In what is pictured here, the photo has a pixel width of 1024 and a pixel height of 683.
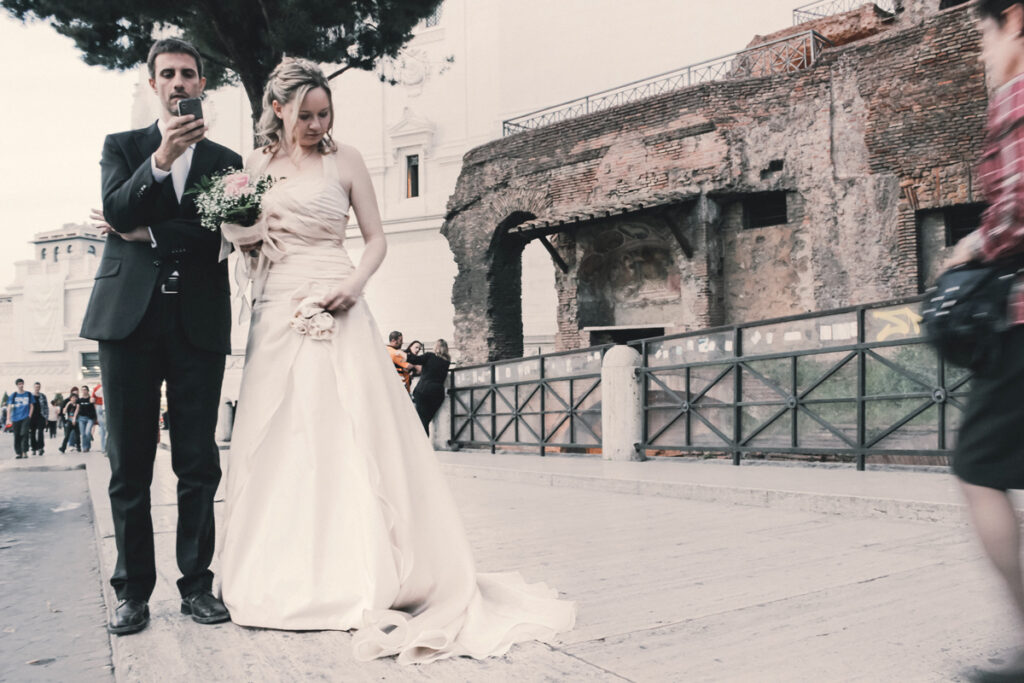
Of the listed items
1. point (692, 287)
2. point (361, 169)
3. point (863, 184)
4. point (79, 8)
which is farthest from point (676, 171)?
point (361, 169)

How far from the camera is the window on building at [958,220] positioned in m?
13.4

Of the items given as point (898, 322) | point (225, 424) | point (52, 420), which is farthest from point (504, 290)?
point (52, 420)

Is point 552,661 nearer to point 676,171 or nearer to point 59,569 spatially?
point 59,569

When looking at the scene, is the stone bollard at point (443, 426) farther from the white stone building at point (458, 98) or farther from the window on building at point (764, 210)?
the white stone building at point (458, 98)

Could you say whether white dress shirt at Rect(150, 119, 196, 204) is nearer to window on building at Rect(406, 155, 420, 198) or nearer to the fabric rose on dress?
the fabric rose on dress

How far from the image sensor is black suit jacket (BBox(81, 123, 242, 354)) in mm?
2520

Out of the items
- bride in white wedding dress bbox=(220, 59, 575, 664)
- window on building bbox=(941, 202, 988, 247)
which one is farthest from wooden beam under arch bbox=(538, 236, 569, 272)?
bride in white wedding dress bbox=(220, 59, 575, 664)

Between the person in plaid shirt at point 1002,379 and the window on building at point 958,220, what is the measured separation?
13.1 m

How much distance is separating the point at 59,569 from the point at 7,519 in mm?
2580

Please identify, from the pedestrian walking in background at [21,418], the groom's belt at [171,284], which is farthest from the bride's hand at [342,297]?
the pedestrian walking in background at [21,418]

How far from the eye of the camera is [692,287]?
1653cm

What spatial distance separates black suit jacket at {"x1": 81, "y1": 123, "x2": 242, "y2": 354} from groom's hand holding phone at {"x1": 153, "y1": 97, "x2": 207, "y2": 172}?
0.19 ft

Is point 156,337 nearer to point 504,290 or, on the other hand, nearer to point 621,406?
point 621,406

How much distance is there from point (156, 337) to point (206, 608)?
0.88 m
